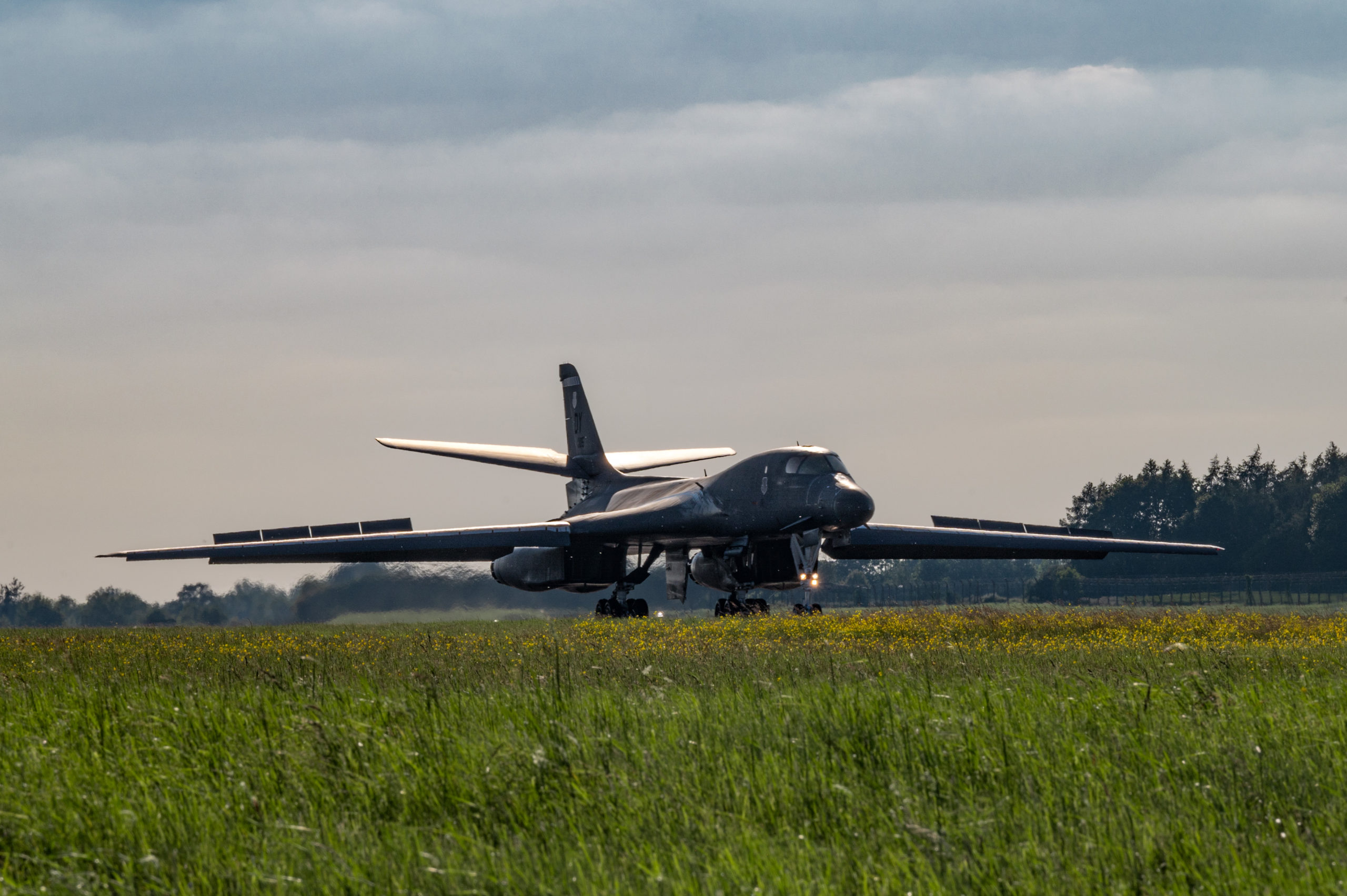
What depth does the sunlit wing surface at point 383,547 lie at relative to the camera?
3003 centimetres

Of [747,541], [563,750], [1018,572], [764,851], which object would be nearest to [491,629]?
[747,541]

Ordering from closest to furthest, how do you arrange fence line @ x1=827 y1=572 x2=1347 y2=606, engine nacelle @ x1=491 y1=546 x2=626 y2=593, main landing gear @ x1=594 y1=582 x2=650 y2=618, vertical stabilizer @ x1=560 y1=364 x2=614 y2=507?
main landing gear @ x1=594 y1=582 x2=650 y2=618 < engine nacelle @ x1=491 y1=546 x2=626 y2=593 < vertical stabilizer @ x1=560 y1=364 x2=614 y2=507 < fence line @ x1=827 y1=572 x2=1347 y2=606

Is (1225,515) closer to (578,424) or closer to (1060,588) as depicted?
(1060,588)

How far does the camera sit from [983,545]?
33.1m

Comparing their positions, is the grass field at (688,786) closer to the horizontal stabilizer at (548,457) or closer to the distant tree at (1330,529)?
the horizontal stabilizer at (548,457)

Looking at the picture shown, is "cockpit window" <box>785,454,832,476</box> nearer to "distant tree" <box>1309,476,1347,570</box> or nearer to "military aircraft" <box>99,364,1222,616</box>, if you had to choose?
"military aircraft" <box>99,364,1222,616</box>

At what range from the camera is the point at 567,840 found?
18.0ft

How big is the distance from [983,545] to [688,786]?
2828 centimetres

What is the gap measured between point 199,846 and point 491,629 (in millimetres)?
20723

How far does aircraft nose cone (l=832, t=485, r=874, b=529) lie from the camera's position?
28.2m

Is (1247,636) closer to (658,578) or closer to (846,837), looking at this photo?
(846,837)

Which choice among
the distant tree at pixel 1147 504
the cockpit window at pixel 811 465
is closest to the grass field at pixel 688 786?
the cockpit window at pixel 811 465

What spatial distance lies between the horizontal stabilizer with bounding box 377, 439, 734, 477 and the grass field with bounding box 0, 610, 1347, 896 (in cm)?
2555

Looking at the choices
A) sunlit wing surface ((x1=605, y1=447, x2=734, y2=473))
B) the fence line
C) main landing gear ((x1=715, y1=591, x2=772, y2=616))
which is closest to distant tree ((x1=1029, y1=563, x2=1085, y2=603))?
the fence line
